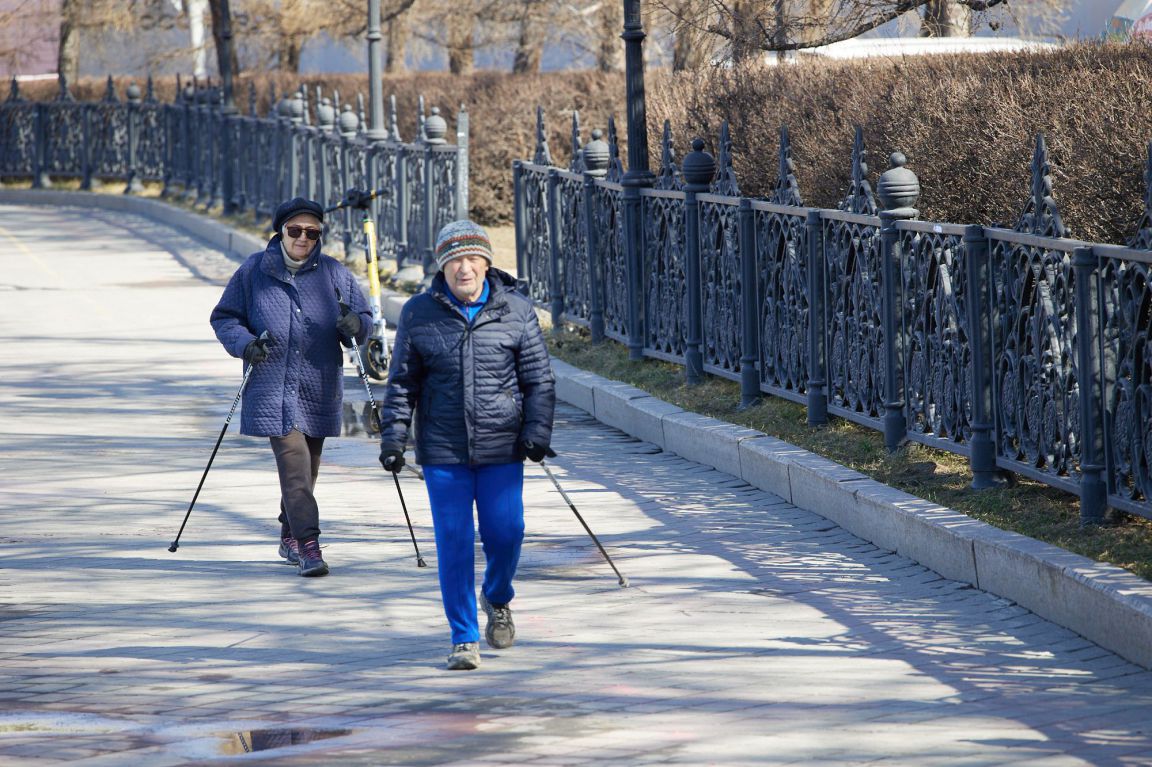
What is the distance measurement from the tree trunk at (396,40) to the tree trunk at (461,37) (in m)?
1.06

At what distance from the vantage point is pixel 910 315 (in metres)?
9.31

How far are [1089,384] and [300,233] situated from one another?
134 inches

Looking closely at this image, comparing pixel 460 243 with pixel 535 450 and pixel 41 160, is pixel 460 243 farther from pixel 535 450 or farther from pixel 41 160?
pixel 41 160

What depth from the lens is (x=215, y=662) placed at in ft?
22.1

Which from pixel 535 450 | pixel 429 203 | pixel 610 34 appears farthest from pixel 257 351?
pixel 610 34

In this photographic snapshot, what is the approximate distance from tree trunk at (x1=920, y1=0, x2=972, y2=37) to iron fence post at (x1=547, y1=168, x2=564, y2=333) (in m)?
5.45

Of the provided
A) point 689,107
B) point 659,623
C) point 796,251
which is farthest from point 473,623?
point 689,107

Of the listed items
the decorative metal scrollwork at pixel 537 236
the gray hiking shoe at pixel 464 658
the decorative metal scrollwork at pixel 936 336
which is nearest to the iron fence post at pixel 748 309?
the decorative metal scrollwork at pixel 936 336

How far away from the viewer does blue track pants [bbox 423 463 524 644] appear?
6.76 m

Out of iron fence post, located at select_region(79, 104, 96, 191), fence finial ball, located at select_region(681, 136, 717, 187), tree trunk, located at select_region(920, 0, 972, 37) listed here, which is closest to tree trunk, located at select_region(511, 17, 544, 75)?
iron fence post, located at select_region(79, 104, 96, 191)

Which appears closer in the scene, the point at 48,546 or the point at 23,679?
the point at 23,679

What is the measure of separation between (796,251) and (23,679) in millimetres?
5464

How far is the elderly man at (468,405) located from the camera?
22.3 ft

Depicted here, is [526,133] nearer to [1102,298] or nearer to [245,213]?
[245,213]
